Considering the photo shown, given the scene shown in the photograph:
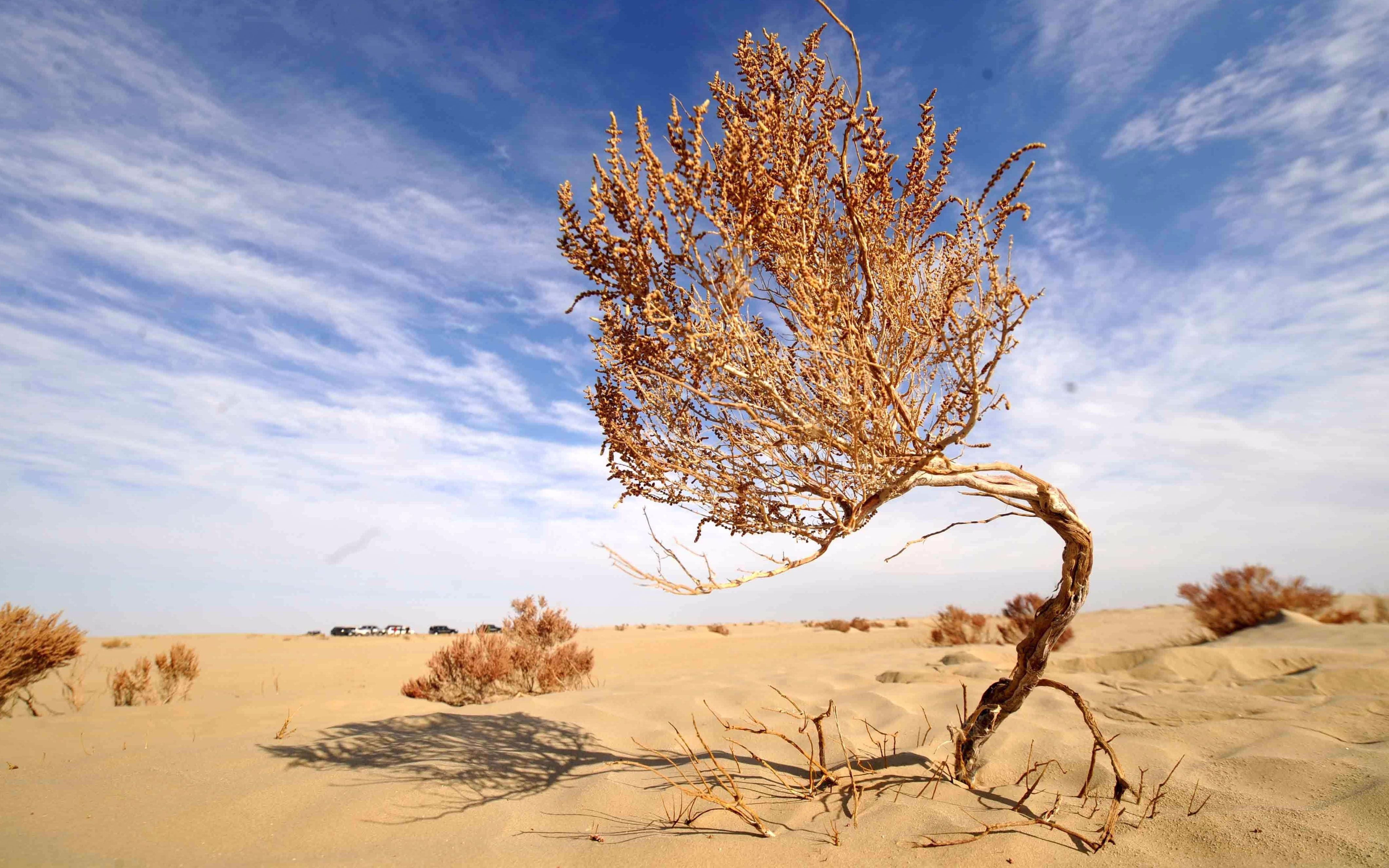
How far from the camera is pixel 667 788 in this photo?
440 centimetres

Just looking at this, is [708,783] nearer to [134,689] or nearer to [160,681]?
[134,689]

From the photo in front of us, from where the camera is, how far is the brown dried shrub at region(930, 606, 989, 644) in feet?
47.9

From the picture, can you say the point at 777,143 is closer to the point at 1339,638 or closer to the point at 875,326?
the point at 875,326

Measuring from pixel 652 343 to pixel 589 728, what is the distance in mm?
4748

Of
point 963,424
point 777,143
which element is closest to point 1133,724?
point 963,424

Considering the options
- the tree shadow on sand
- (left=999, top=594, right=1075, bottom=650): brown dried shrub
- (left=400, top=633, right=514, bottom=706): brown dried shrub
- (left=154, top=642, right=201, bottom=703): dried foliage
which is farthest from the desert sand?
(left=999, top=594, right=1075, bottom=650): brown dried shrub

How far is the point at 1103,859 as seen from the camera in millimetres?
2910

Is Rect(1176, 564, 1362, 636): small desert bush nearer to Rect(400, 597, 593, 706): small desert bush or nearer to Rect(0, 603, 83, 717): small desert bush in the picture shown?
Rect(400, 597, 593, 706): small desert bush

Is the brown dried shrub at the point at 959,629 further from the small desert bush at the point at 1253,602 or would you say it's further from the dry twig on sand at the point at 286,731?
the dry twig on sand at the point at 286,731

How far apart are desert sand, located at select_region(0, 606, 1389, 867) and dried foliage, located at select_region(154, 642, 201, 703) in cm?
103

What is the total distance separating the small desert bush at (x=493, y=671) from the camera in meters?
9.53

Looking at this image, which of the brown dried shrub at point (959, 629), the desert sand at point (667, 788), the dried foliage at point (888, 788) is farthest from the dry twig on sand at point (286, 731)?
the brown dried shrub at point (959, 629)

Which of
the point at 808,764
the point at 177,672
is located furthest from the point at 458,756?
the point at 177,672

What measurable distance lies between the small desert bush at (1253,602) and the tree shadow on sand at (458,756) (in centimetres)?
1289
